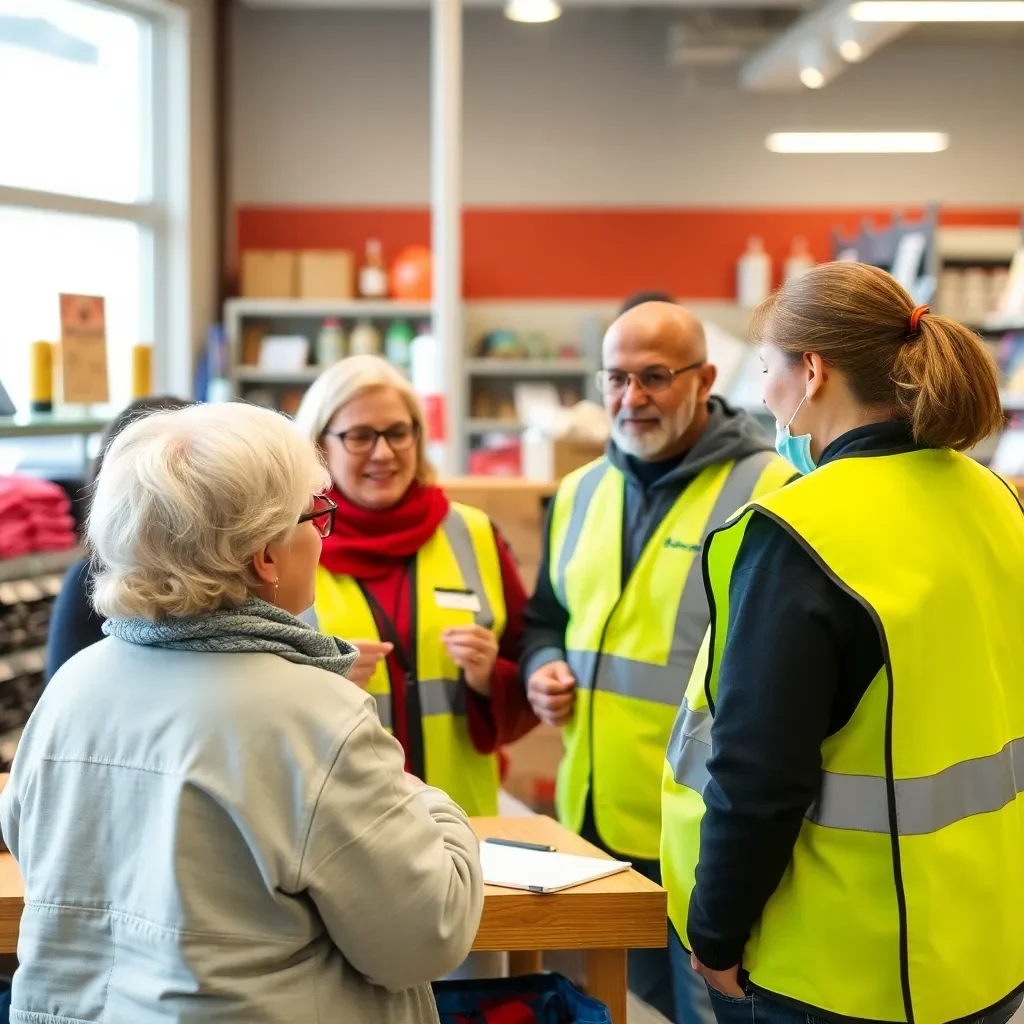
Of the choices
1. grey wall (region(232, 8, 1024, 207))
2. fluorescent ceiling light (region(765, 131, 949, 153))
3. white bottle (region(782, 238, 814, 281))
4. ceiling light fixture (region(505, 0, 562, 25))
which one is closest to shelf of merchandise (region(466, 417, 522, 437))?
grey wall (region(232, 8, 1024, 207))

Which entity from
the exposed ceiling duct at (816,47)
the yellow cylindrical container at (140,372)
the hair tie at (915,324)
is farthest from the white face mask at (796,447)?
the exposed ceiling duct at (816,47)

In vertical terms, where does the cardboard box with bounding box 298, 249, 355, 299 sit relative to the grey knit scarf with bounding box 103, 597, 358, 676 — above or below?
above

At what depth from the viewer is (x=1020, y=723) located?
5.74 feet

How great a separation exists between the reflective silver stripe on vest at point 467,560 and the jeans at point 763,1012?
1.08 meters

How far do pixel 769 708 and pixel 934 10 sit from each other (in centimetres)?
610

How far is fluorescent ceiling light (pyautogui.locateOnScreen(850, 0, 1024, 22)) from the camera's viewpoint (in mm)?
6512

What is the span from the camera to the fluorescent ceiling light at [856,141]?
932cm

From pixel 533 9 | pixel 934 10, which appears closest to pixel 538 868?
pixel 934 10

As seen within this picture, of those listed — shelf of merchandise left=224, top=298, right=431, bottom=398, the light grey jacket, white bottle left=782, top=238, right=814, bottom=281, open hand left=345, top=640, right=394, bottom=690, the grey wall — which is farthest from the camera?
white bottle left=782, top=238, right=814, bottom=281

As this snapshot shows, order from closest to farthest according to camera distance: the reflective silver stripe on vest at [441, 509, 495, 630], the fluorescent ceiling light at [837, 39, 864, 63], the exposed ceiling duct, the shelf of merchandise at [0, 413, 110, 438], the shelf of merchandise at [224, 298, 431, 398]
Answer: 1. the reflective silver stripe on vest at [441, 509, 495, 630]
2. the shelf of merchandise at [0, 413, 110, 438]
3. the exposed ceiling duct
4. the fluorescent ceiling light at [837, 39, 864, 63]
5. the shelf of merchandise at [224, 298, 431, 398]

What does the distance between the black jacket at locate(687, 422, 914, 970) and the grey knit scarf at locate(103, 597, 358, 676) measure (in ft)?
1.69

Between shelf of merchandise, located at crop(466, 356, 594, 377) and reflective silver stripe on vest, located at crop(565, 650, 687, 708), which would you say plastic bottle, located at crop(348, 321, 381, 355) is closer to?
shelf of merchandise, located at crop(466, 356, 594, 377)

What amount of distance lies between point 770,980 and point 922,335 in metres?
0.86

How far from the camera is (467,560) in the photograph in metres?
2.76
